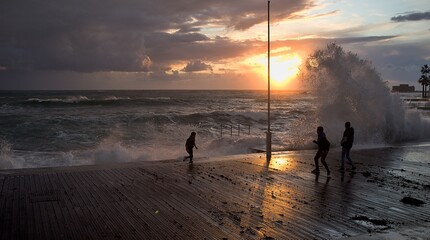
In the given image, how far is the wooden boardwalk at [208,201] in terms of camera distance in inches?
260

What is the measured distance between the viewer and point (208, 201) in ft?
28.0

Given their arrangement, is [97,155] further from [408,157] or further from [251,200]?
[408,157]

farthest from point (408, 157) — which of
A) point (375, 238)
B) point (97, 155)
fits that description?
point (97, 155)

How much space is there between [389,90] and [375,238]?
2250 cm

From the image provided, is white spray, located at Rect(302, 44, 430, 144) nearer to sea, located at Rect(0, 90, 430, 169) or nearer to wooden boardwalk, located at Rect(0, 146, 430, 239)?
sea, located at Rect(0, 90, 430, 169)

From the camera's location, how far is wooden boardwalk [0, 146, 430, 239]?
21.7 ft

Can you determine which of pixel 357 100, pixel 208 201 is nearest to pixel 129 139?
pixel 357 100

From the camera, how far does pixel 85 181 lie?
10594 mm

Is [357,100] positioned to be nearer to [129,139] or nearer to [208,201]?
[129,139]

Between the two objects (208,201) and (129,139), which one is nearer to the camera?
(208,201)

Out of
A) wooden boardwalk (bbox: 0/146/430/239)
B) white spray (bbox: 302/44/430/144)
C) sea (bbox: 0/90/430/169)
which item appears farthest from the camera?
white spray (bbox: 302/44/430/144)

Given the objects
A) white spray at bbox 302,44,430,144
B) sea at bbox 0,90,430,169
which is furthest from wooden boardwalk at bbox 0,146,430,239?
white spray at bbox 302,44,430,144

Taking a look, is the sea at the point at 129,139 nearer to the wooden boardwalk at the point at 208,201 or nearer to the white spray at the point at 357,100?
the white spray at the point at 357,100

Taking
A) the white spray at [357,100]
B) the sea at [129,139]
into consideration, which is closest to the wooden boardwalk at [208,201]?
the sea at [129,139]
